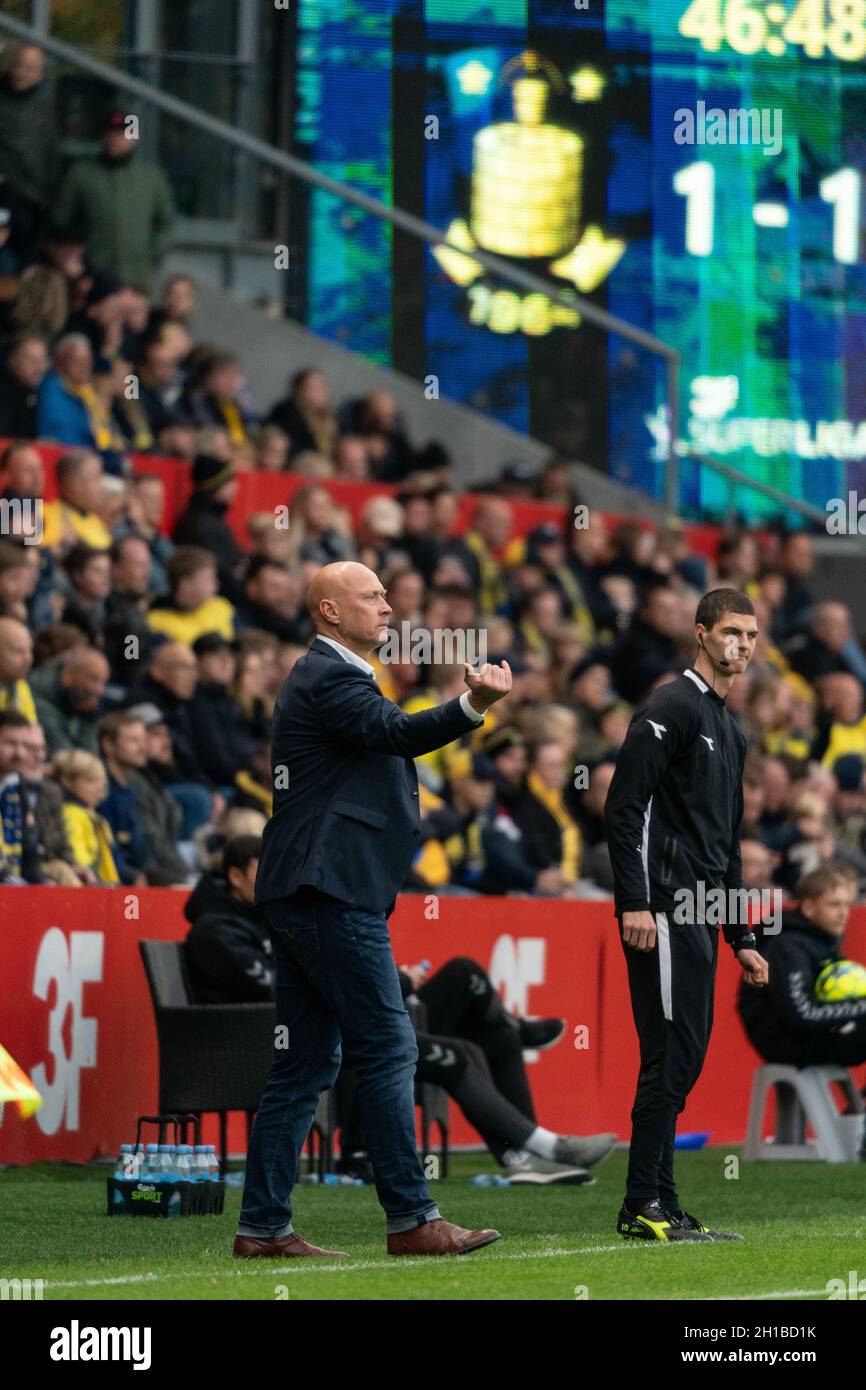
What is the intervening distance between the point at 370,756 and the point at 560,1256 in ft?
5.25

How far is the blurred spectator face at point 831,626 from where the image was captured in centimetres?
2017

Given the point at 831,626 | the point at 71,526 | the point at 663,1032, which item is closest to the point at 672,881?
the point at 663,1032

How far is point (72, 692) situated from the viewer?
13797 millimetres

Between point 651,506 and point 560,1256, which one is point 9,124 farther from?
point 560,1256

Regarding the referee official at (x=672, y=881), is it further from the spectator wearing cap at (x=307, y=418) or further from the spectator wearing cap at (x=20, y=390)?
the spectator wearing cap at (x=307, y=418)

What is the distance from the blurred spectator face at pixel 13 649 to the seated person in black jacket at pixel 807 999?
150 inches

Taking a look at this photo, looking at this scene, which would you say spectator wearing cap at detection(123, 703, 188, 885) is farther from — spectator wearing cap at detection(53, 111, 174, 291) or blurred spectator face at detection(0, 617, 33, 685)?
spectator wearing cap at detection(53, 111, 174, 291)

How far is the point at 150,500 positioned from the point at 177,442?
4.13ft

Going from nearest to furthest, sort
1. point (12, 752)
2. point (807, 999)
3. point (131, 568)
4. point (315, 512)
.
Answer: point (12, 752) → point (807, 999) → point (131, 568) → point (315, 512)

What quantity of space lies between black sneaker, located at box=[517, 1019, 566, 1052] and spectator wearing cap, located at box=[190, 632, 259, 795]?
2.89 metres

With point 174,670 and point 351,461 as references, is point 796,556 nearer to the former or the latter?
point 351,461

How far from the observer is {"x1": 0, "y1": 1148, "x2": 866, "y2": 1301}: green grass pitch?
7191 millimetres
